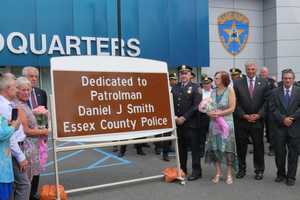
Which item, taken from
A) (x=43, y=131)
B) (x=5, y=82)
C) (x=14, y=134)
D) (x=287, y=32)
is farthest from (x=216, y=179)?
(x=287, y=32)

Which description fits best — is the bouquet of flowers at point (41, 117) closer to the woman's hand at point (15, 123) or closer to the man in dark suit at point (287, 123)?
the woman's hand at point (15, 123)

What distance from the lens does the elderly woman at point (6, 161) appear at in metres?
3.66

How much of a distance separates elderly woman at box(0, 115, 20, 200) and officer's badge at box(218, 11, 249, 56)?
15.6 metres

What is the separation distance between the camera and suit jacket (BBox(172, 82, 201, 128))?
6.37 metres

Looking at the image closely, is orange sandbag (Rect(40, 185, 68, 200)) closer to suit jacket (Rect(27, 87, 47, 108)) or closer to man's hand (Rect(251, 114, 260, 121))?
suit jacket (Rect(27, 87, 47, 108))

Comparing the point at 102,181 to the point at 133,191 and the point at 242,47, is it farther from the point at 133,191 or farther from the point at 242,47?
A: the point at 242,47

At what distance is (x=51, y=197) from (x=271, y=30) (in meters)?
16.3

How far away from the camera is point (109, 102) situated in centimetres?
564

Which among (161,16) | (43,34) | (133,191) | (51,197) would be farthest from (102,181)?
(161,16)

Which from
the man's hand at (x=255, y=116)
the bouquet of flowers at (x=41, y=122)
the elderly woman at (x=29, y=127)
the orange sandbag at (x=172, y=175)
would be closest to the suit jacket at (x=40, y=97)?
the bouquet of flowers at (x=41, y=122)

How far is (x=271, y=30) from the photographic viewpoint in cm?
1900

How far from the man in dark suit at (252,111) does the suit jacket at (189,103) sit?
0.74 m

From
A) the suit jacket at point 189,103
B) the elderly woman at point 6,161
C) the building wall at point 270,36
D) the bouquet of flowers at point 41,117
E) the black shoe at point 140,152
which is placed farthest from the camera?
the building wall at point 270,36

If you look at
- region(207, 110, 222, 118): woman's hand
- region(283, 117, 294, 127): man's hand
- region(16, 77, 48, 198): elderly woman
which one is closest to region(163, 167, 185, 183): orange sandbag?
region(207, 110, 222, 118): woman's hand
